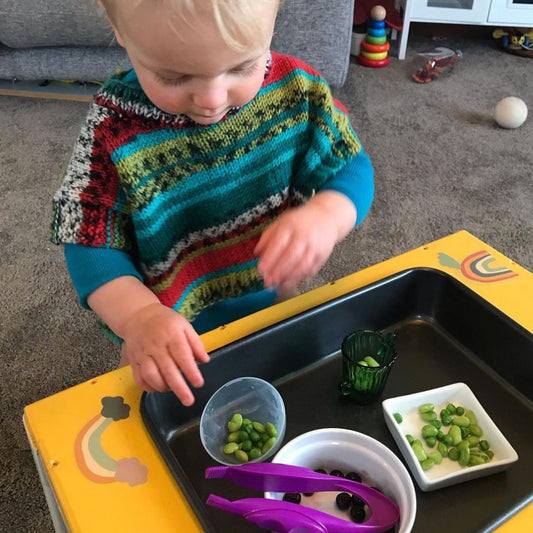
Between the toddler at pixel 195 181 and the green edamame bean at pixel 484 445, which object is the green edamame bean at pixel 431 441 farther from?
the toddler at pixel 195 181

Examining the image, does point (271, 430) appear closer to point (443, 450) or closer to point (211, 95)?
point (443, 450)

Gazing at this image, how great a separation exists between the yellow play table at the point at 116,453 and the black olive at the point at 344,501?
115 mm

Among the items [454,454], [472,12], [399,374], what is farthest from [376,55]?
[454,454]

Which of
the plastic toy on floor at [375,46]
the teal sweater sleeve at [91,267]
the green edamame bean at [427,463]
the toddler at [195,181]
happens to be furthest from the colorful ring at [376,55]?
the green edamame bean at [427,463]

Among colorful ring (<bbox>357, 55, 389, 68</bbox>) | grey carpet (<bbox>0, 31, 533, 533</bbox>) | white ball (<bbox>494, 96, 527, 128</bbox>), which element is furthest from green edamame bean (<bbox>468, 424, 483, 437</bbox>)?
colorful ring (<bbox>357, 55, 389, 68</bbox>)

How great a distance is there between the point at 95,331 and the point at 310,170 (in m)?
0.64

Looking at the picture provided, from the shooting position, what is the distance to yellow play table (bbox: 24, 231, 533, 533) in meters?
0.45

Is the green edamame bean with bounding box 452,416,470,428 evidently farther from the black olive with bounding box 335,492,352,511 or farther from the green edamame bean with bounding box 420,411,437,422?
the black olive with bounding box 335,492,352,511

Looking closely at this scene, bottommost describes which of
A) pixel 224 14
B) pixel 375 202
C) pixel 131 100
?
pixel 375 202

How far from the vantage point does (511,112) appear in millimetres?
1666

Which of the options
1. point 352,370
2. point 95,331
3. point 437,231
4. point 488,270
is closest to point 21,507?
point 95,331

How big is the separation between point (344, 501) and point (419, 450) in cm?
8

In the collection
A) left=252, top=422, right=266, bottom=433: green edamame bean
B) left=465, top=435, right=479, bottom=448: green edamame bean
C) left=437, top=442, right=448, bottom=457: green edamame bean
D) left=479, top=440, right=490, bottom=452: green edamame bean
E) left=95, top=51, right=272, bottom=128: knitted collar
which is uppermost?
left=95, top=51, right=272, bottom=128: knitted collar

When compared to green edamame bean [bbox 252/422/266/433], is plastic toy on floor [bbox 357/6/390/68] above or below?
below
